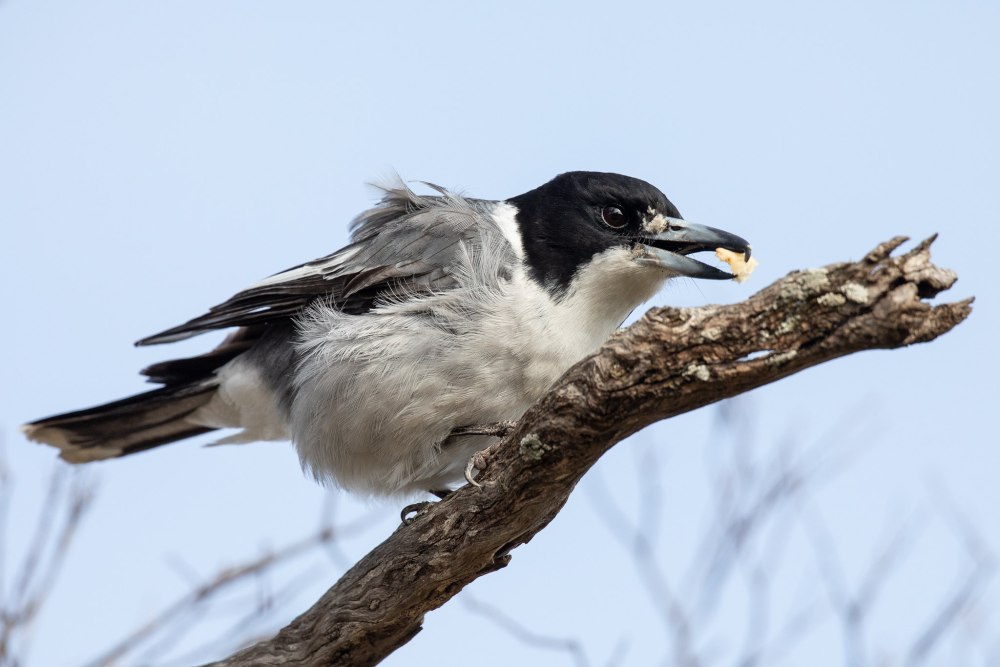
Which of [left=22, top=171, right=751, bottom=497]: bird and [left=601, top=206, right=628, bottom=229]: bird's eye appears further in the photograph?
[left=601, top=206, right=628, bottom=229]: bird's eye

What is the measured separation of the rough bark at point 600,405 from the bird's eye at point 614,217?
4.44 feet

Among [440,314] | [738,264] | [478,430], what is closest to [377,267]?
[440,314]

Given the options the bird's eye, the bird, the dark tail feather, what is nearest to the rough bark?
the bird

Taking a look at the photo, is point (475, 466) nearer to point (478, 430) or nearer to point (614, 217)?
point (478, 430)

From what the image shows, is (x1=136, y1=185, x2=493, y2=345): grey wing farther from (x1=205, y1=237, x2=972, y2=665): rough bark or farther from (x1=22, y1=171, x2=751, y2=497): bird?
(x1=205, y1=237, x2=972, y2=665): rough bark

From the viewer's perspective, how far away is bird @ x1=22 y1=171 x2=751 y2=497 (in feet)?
13.1

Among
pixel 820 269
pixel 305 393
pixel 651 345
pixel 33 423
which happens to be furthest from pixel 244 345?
pixel 820 269

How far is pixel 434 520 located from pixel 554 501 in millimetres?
403

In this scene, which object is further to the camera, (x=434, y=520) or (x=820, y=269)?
(x=434, y=520)

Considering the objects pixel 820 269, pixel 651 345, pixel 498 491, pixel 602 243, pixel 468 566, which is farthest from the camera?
pixel 602 243

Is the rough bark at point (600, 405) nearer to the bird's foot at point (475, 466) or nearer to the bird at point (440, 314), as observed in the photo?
the bird's foot at point (475, 466)

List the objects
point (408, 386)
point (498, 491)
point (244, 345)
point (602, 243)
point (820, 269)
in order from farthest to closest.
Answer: point (244, 345) < point (602, 243) < point (408, 386) < point (498, 491) < point (820, 269)

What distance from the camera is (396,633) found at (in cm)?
370

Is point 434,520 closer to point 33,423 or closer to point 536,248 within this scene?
point 536,248
